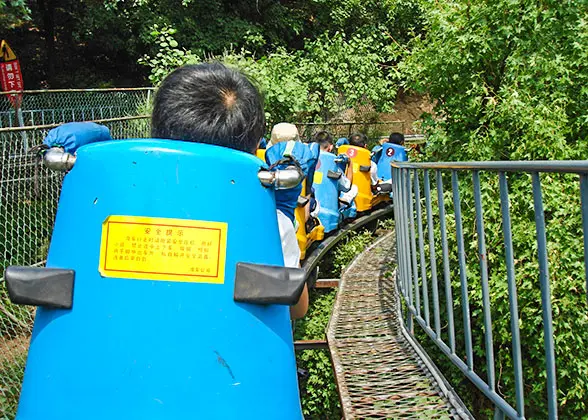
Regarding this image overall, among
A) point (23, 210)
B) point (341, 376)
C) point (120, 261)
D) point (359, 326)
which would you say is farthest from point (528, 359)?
point (120, 261)

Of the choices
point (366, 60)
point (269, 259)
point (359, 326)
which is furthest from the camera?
point (366, 60)

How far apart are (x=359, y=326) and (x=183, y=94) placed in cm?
309

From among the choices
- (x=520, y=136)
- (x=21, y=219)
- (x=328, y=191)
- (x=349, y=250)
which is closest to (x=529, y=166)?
(x=520, y=136)

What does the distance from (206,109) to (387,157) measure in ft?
28.1

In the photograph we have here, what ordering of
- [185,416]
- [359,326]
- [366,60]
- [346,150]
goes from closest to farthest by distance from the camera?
[185,416] < [359,326] < [346,150] < [366,60]

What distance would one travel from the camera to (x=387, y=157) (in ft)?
32.7

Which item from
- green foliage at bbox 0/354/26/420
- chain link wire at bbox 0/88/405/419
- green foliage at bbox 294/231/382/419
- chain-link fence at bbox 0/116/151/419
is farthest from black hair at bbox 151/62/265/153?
green foliage at bbox 294/231/382/419

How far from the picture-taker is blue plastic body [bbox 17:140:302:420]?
4.40 feet

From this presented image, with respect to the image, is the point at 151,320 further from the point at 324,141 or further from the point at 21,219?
the point at 324,141

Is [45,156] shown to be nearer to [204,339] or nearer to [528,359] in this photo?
[204,339]

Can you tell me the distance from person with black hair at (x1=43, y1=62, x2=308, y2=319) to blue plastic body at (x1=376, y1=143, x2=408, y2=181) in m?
8.34

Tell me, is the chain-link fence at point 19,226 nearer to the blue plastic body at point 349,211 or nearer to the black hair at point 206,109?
the black hair at point 206,109

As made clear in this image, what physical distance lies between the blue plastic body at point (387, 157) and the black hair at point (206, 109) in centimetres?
834

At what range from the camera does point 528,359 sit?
16.5ft
